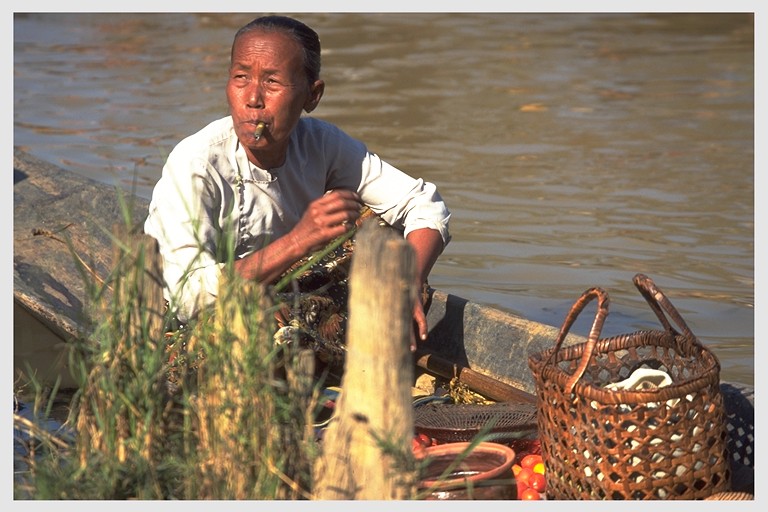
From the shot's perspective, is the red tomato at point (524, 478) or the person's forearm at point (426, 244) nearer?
the red tomato at point (524, 478)

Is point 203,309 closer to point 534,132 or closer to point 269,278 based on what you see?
point 269,278

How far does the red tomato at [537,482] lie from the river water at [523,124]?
245cm

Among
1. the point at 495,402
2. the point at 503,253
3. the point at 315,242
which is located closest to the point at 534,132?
the point at 503,253

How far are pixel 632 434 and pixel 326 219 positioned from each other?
1.02 m

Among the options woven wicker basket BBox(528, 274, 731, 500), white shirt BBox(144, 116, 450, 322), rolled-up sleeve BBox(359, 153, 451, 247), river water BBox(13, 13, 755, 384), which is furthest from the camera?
river water BBox(13, 13, 755, 384)

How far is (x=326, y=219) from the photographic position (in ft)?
Result: 11.2

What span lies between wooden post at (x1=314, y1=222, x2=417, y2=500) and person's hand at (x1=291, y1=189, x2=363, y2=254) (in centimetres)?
73

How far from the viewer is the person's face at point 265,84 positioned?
3.79 meters

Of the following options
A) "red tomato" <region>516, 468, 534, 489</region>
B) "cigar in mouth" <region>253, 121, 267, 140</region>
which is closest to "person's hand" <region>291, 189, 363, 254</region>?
"cigar in mouth" <region>253, 121, 267, 140</region>

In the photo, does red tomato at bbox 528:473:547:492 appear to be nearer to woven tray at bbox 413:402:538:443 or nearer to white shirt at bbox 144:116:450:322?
woven tray at bbox 413:402:538:443

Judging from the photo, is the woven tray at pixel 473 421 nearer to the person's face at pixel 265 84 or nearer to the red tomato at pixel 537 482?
the red tomato at pixel 537 482

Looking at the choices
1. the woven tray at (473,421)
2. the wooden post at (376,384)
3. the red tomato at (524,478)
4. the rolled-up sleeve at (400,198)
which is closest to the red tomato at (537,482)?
the red tomato at (524,478)

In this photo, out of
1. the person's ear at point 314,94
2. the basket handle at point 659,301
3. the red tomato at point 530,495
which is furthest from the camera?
the person's ear at point 314,94

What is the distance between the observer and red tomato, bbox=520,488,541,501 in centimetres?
330
